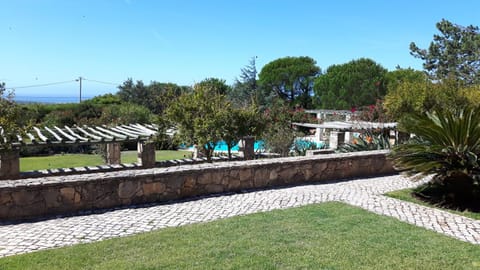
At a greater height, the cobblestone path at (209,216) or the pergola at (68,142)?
the pergola at (68,142)

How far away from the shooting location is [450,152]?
24.2ft

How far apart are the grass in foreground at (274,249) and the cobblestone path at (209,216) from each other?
1.46 ft

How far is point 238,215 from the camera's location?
6.45 metres

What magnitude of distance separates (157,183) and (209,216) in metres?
1.54

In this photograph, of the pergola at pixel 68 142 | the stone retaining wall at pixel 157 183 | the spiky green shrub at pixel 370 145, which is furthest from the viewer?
the spiky green shrub at pixel 370 145

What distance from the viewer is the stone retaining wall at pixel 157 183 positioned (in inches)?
253

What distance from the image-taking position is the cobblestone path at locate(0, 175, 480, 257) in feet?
17.7

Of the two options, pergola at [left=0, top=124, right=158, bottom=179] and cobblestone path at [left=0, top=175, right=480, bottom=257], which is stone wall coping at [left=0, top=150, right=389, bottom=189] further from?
pergola at [left=0, top=124, right=158, bottom=179]

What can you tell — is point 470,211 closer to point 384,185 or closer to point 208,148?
point 384,185

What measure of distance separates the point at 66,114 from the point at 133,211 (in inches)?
931

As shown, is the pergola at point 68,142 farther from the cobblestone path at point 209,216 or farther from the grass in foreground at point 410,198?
the grass in foreground at point 410,198

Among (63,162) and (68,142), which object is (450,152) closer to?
(68,142)

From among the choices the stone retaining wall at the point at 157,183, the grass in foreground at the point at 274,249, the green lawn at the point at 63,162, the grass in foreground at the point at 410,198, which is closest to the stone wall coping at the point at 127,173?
the stone retaining wall at the point at 157,183

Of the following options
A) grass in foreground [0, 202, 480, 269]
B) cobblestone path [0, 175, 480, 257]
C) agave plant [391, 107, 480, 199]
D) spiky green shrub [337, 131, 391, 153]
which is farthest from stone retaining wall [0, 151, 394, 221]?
spiky green shrub [337, 131, 391, 153]
